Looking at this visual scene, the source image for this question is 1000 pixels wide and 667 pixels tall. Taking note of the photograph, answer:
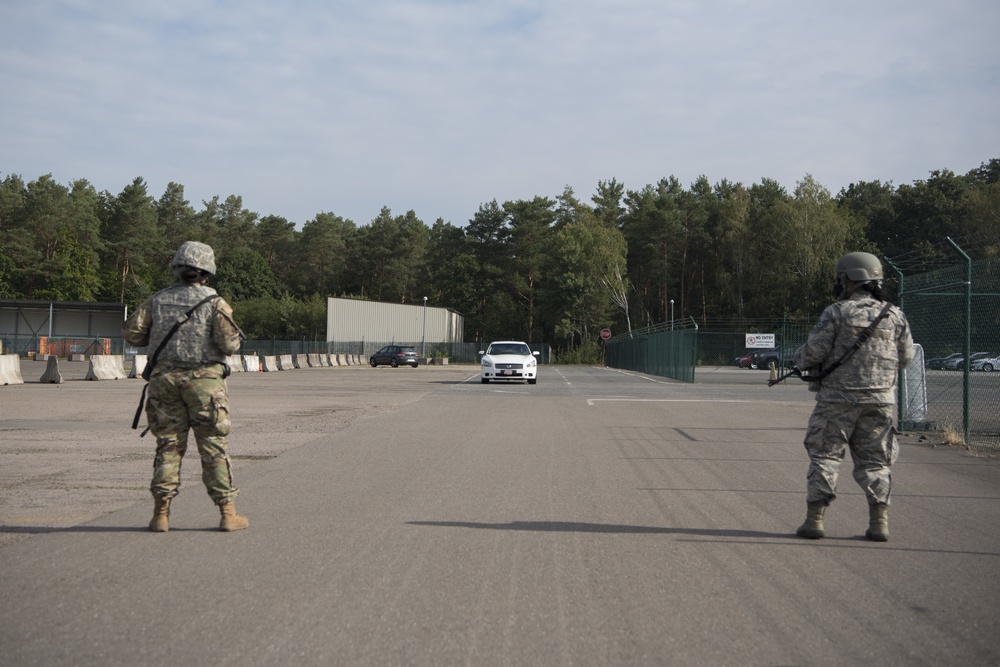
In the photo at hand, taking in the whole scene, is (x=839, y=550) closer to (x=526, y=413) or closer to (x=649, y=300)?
(x=526, y=413)

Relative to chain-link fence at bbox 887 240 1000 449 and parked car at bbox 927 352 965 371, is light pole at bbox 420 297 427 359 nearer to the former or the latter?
parked car at bbox 927 352 965 371

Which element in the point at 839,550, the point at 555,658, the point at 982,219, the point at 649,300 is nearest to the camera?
the point at 555,658

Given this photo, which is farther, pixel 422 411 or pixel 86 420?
Answer: pixel 422 411

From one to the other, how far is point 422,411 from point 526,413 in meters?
1.96

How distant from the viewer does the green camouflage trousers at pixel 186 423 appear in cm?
590

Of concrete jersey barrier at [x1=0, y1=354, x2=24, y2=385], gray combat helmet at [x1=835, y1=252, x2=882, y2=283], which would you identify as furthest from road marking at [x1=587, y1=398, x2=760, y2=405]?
concrete jersey barrier at [x1=0, y1=354, x2=24, y2=385]

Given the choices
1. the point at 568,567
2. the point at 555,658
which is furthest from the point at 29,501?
the point at 555,658

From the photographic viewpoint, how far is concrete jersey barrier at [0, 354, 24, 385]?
2541 cm

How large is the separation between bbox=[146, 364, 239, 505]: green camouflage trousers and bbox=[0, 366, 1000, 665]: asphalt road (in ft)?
1.20

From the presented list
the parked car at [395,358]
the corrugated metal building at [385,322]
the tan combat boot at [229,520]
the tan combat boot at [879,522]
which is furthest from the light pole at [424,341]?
the tan combat boot at [879,522]

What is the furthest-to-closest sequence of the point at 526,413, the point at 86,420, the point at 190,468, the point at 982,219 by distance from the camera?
the point at 982,219
the point at 526,413
the point at 86,420
the point at 190,468

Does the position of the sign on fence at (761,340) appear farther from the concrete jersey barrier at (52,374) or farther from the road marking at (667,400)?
the concrete jersey barrier at (52,374)

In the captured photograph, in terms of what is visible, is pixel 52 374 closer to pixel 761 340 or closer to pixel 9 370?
pixel 9 370

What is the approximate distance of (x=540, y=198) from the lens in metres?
99.6
